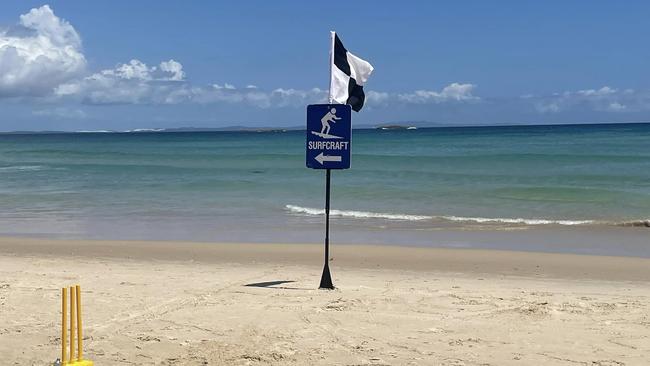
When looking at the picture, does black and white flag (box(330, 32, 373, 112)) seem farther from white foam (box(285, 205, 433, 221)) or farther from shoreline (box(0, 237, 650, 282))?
white foam (box(285, 205, 433, 221))

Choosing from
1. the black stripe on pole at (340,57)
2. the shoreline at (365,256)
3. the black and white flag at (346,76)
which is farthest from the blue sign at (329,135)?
the shoreline at (365,256)

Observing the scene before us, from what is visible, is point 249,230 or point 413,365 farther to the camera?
point 249,230

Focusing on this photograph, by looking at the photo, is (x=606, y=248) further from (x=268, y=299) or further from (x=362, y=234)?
(x=268, y=299)

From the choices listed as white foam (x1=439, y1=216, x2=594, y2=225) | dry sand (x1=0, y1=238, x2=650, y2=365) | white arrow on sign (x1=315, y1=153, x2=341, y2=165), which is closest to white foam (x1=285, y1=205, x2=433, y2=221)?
white foam (x1=439, y1=216, x2=594, y2=225)

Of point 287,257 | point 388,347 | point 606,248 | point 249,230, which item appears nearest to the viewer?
point 388,347

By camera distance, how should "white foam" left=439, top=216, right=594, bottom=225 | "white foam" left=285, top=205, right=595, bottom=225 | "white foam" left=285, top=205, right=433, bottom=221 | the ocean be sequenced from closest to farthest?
the ocean
"white foam" left=439, top=216, right=594, bottom=225
"white foam" left=285, top=205, right=595, bottom=225
"white foam" left=285, top=205, right=433, bottom=221

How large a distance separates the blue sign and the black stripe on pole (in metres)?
0.67

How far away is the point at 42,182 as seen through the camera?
3216 cm

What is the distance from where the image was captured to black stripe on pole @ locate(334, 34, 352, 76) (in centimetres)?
912

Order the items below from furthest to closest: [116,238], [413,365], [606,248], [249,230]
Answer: [249,230], [116,238], [606,248], [413,365]

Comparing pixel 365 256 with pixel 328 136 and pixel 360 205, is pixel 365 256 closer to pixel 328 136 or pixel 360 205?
pixel 328 136

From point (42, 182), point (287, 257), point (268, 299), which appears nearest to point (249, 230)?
point (287, 257)

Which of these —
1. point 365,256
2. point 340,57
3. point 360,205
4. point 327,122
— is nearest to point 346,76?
point 340,57

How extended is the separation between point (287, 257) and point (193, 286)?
11.8 feet
